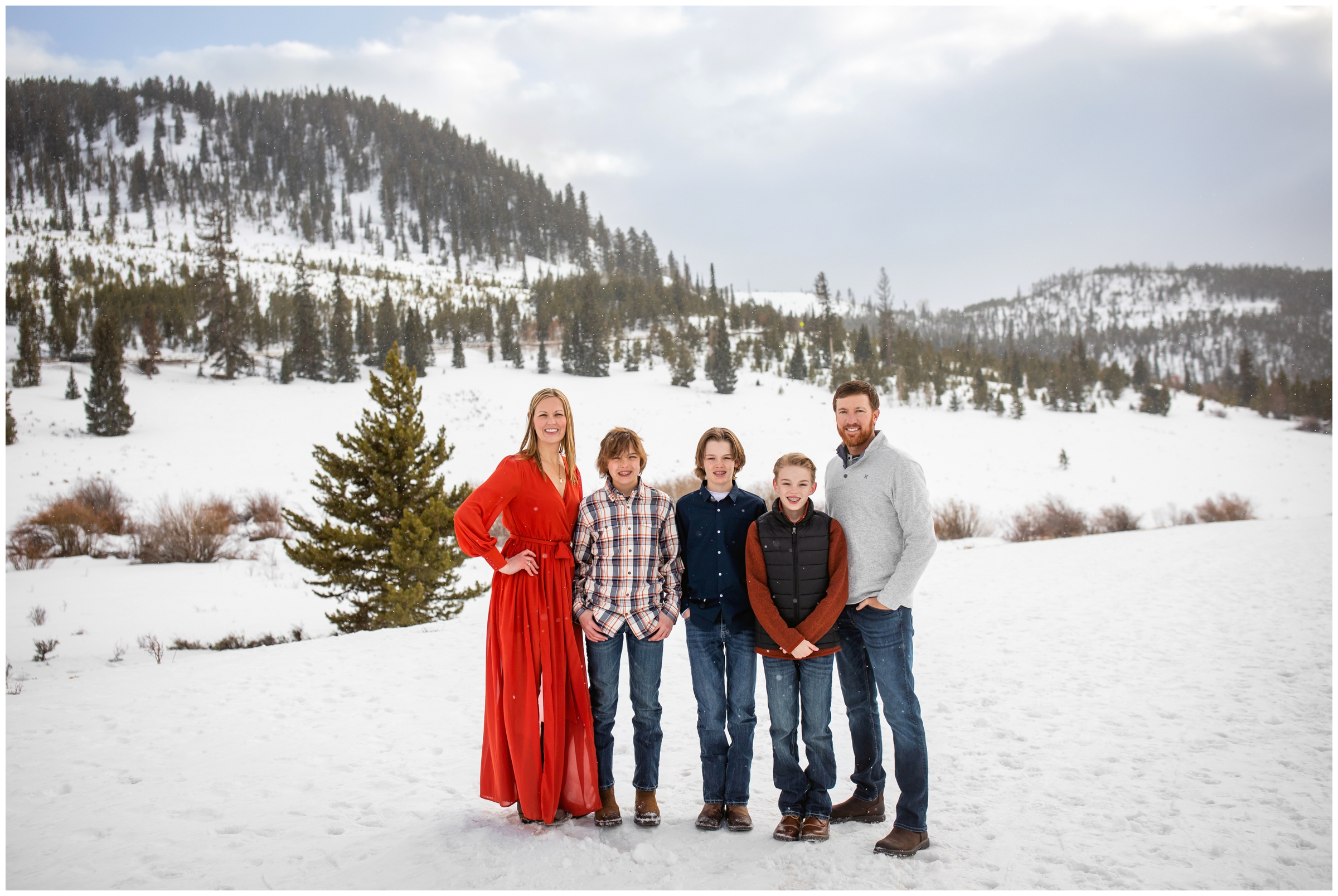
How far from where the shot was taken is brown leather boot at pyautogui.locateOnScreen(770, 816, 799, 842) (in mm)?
3113

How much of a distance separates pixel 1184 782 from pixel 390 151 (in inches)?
4576

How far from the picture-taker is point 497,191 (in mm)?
91562

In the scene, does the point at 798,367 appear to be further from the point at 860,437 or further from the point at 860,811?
the point at 860,811

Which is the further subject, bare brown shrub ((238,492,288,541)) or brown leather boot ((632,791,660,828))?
bare brown shrub ((238,492,288,541))

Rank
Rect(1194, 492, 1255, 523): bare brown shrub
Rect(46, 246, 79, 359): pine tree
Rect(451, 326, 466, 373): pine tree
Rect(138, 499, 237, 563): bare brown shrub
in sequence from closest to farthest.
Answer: Rect(138, 499, 237, 563): bare brown shrub → Rect(1194, 492, 1255, 523): bare brown shrub → Rect(46, 246, 79, 359): pine tree → Rect(451, 326, 466, 373): pine tree

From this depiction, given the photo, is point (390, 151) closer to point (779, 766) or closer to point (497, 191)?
point (497, 191)

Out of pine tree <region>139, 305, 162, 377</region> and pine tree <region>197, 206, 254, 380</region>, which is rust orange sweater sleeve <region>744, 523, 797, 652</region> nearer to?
pine tree <region>197, 206, 254, 380</region>

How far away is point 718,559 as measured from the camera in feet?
10.4

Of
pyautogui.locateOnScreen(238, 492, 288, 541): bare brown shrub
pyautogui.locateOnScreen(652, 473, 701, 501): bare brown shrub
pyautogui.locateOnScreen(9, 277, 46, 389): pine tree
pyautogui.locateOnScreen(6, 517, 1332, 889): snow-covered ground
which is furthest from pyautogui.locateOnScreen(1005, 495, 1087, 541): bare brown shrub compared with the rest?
pyautogui.locateOnScreen(9, 277, 46, 389): pine tree

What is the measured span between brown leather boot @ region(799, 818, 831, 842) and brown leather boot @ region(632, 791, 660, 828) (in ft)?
2.36

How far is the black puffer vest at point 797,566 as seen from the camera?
3.09 metres

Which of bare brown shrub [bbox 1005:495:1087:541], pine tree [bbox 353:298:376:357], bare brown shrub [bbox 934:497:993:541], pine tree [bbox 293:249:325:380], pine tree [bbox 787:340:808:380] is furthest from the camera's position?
pine tree [bbox 787:340:808:380]

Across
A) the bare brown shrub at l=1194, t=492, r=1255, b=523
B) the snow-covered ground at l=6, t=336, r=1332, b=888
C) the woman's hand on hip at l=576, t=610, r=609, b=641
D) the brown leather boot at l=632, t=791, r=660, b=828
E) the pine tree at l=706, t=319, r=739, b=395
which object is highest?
the pine tree at l=706, t=319, r=739, b=395

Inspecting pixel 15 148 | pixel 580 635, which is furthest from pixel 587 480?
A: pixel 15 148
